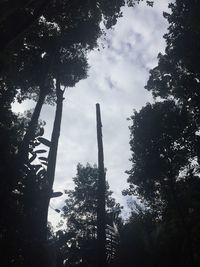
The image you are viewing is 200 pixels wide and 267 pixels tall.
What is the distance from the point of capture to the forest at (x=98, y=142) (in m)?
5.27

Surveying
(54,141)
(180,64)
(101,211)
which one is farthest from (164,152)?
(101,211)

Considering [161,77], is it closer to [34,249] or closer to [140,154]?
[140,154]

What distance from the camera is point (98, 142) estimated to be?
11.9 meters

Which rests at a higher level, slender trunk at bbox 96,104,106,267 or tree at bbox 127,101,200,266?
tree at bbox 127,101,200,266

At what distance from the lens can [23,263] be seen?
506 centimetres

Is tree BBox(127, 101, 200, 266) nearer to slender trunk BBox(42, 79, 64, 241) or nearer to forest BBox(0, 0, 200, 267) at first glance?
forest BBox(0, 0, 200, 267)

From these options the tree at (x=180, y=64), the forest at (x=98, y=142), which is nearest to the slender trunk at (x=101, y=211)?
the forest at (x=98, y=142)

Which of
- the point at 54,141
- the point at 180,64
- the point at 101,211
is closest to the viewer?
the point at 101,211

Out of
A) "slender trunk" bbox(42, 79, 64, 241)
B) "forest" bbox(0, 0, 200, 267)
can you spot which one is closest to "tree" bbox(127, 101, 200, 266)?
"forest" bbox(0, 0, 200, 267)

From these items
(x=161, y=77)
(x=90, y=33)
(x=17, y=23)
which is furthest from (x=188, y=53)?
(x=17, y=23)

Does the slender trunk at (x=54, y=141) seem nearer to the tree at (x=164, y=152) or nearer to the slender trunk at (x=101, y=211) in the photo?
the slender trunk at (x=101, y=211)

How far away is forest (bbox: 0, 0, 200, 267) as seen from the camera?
5.27 metres

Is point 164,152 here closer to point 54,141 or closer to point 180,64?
point 180,64

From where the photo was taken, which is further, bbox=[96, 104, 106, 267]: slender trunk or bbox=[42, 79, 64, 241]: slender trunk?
bbox=[42, 79, 64, 241]: slender trunk
